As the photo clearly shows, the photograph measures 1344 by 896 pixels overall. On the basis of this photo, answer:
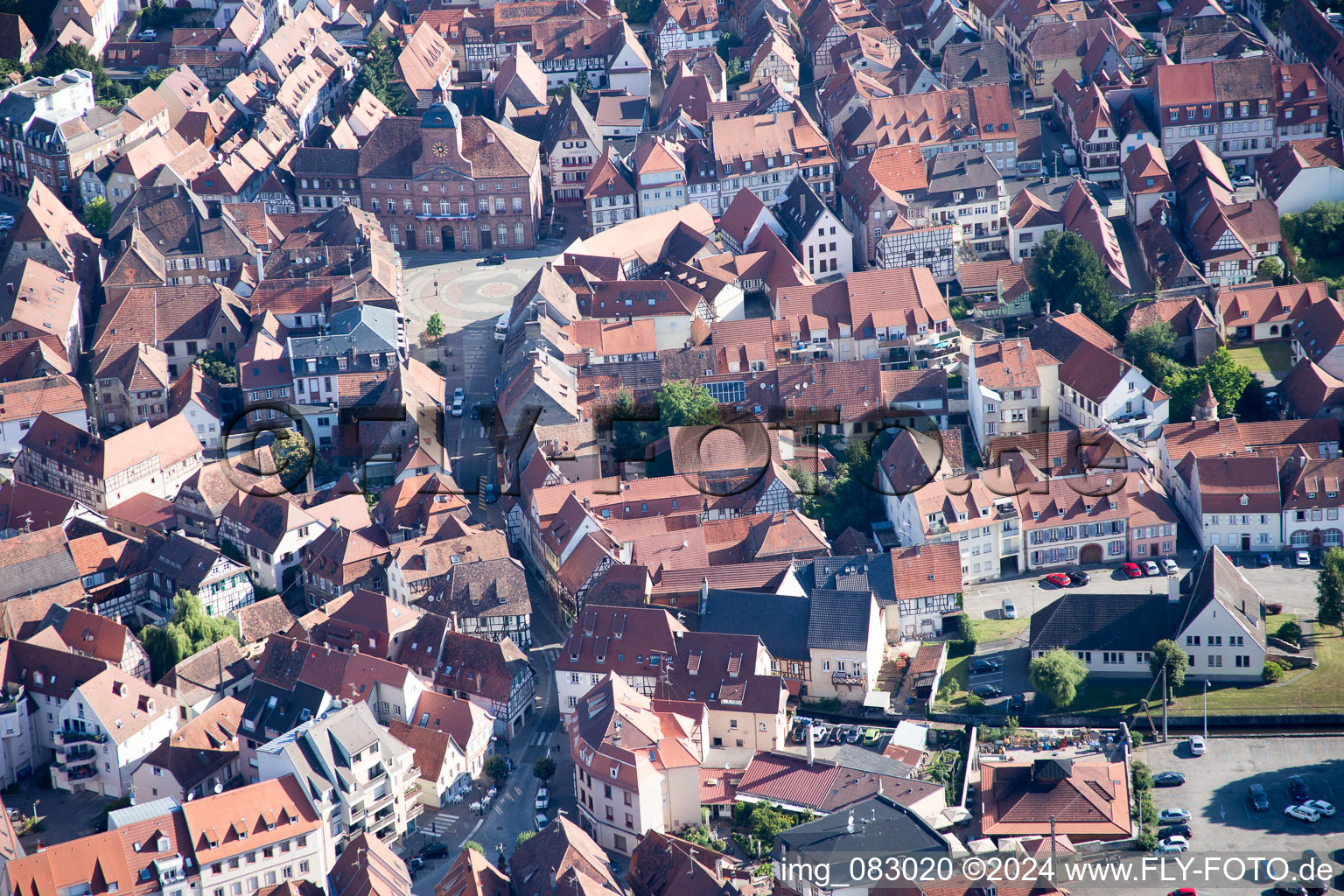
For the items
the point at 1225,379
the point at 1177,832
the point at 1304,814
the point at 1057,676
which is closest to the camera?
the point at 1177,832

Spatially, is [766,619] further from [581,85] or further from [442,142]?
[581,85]

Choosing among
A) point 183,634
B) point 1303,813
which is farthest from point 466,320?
point 1303,813

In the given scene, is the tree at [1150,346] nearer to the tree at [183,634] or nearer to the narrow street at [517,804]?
the narrow street at [517,804]

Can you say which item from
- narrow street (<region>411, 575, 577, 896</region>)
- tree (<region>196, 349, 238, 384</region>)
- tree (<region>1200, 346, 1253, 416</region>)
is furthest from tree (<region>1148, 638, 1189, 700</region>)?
tree (<region>196, 349, 238, 384</region>)

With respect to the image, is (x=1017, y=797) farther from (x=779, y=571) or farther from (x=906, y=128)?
(x=906, y=128)

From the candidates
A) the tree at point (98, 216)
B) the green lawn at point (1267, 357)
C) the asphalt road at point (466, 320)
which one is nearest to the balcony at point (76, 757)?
the asphalt road at point (466, 320)

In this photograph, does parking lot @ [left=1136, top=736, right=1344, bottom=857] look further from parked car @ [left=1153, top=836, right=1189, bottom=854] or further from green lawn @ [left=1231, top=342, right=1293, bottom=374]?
green lawn @ [left=1231, top=342, right=1293, bottom=374]

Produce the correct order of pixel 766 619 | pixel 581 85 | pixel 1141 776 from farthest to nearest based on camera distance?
pixel 581 85
pixel 766 619
pixel 1141 776

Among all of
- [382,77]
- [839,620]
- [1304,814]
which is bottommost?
[1304,814]
